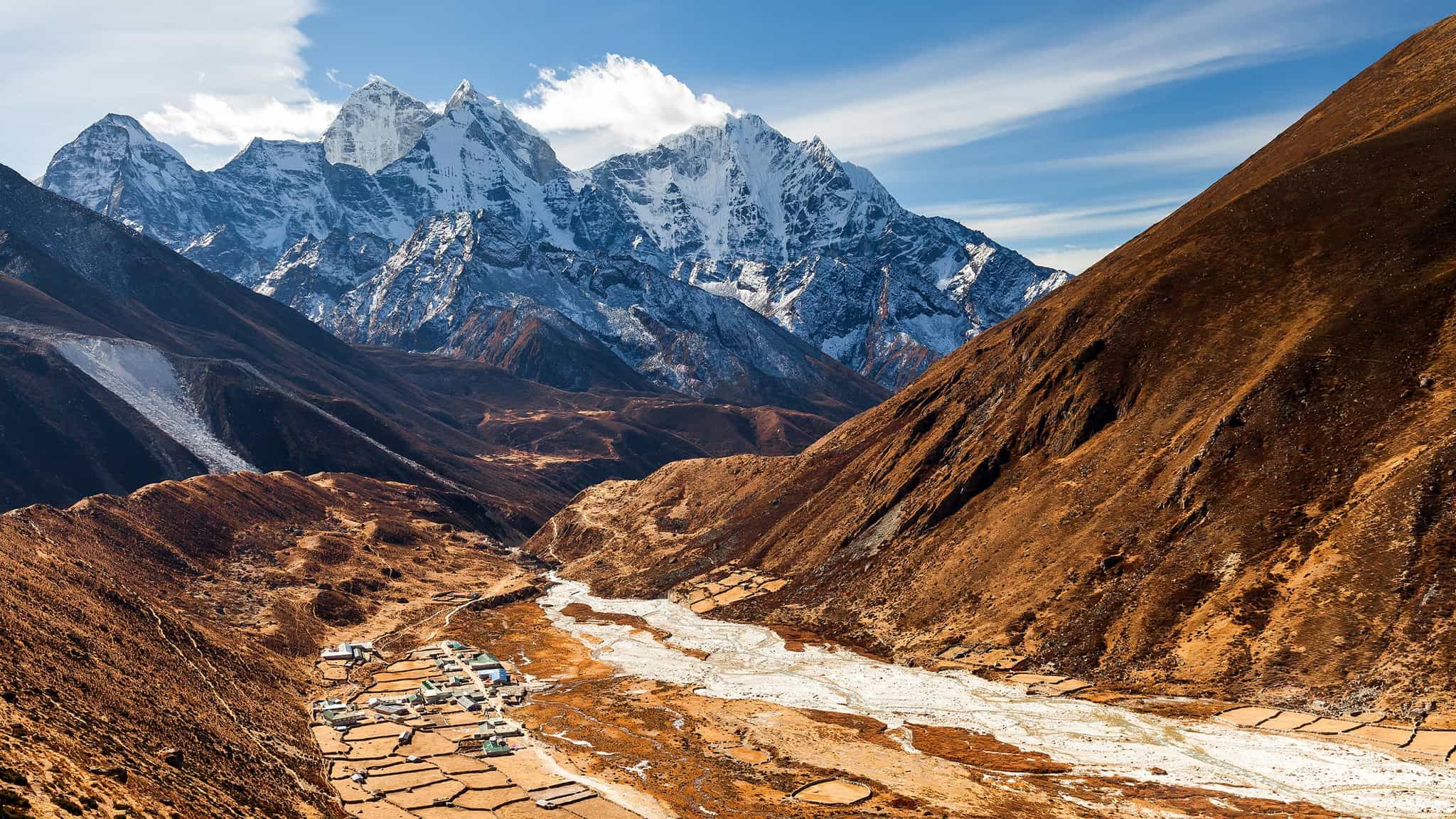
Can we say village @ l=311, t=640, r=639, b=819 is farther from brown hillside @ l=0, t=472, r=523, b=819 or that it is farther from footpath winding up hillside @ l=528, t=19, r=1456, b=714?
footpath winding up hillside @ l=528, t=19, r=1456, b=714

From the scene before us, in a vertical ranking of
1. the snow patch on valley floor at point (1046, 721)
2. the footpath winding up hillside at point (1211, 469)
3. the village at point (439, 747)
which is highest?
the footpath winding up hillside at point (1211, 469)

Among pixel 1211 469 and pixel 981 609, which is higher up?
pixel 1211 469

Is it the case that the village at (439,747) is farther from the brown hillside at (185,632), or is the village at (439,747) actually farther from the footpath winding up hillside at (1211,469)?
the footpath winding up hillside at (1211,469)

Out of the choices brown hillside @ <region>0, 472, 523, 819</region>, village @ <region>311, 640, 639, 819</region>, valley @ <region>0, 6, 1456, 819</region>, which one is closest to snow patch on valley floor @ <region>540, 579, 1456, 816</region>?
valley @ <region>0, 6, 1456, 819</region>

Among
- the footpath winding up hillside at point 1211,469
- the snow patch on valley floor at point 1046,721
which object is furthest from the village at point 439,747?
the footpath winding up hillside at point 1211,469

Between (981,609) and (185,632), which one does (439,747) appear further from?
(981,609)

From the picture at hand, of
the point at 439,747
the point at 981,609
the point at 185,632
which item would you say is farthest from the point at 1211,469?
the point at 185,632
